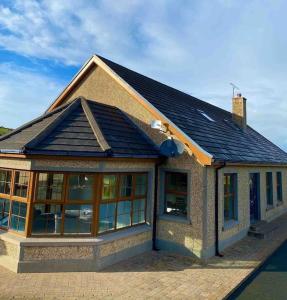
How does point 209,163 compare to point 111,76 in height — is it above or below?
below

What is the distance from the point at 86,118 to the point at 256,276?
7334mm

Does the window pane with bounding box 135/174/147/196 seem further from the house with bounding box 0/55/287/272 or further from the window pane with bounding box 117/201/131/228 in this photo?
the window pane with bounding box 117/201/131/228

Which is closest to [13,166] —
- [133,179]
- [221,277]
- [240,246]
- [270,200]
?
[133,179]

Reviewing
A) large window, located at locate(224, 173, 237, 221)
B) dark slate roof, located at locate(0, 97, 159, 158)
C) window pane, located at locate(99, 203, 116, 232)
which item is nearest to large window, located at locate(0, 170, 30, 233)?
dark slate roof, located at locate(0, 97, 159, 158)

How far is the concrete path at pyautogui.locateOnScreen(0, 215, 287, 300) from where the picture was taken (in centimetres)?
642

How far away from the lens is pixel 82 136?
28.0 ft

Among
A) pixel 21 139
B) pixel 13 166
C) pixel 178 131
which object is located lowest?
pixel 13 166

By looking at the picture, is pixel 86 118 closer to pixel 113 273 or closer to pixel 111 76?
pixel 111 76

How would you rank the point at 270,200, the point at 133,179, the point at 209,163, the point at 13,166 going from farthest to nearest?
the point at 270,200
the point at 133,179
the point at 209,163
the point at 13,166

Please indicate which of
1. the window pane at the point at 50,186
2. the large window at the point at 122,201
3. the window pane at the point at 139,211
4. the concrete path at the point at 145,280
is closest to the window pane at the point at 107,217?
the large window at the point at 122,201

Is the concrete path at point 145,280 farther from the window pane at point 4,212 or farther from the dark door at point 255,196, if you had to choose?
the dark door at point 255,196

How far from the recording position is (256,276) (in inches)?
318

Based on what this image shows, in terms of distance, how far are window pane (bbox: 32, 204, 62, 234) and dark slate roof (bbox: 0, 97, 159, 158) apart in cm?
167

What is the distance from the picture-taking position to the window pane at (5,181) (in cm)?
859
